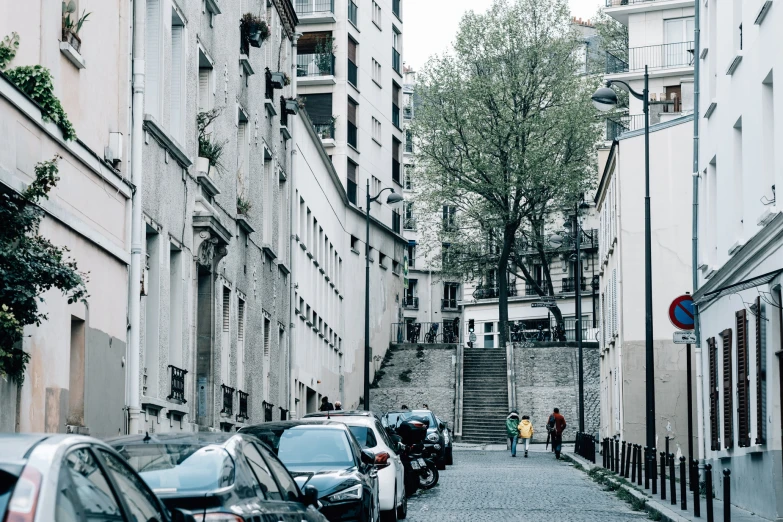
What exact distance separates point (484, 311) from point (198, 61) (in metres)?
61.4

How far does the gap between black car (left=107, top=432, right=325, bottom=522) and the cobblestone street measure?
9.85 metres

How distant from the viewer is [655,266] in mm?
37375

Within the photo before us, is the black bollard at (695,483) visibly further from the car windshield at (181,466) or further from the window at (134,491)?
the window at (134,491)

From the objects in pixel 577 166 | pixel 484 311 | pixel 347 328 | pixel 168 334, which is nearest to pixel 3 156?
pixel 168 334

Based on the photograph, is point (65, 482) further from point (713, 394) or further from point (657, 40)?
point (657, 40)

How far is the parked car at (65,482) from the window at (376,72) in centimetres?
6085

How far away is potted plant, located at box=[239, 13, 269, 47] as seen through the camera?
2792 centimetres

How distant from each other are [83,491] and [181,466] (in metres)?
2.92

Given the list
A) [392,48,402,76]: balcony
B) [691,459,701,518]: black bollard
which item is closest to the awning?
[691,459,701,518]: black bollard

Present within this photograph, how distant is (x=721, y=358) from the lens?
22422 millimetres

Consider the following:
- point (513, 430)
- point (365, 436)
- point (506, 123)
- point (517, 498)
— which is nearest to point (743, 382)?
point (517, 498)

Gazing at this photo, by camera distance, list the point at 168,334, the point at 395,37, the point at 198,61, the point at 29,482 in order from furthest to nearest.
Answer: the point at 395,37, the point at 198,61, the point at 168,334, the point at 29,482

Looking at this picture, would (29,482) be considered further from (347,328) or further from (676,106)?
(347,328)

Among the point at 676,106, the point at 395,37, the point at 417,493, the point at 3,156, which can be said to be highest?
the point at 395,37
